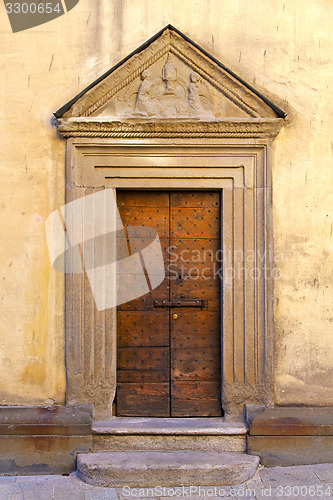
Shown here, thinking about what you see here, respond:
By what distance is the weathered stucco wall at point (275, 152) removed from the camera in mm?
4383

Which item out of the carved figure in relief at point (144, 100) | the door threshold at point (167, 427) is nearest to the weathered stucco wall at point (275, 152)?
the carved figure in relief at point (144, 100)

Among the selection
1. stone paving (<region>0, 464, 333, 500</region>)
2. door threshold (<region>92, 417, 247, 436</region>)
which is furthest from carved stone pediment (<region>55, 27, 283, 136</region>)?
stone paving (<region>0, 464, 333, 500</region>)

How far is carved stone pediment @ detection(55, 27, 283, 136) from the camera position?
438cm

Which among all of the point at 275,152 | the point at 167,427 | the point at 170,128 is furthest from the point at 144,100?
the point at 167,427

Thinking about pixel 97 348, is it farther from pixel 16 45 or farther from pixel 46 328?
pixel 16 45

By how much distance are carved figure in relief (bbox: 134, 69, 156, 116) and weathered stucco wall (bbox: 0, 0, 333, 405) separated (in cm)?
27

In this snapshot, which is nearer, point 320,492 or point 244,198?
point 320,492

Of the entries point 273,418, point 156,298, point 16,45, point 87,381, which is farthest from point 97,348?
point 16,45

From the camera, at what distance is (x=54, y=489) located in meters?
3.94

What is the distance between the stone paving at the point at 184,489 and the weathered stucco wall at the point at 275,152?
58cm

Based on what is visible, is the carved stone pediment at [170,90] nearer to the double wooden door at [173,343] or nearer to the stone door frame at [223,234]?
the stone door frame at [223,234]

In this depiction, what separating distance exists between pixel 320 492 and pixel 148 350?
5.53 ft

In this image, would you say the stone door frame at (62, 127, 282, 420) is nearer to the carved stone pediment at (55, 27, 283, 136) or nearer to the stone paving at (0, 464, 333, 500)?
the carved stone pediment at (55, 27, 283, 136)

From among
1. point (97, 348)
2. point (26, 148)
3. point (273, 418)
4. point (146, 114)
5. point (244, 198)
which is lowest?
point (273, 418)
